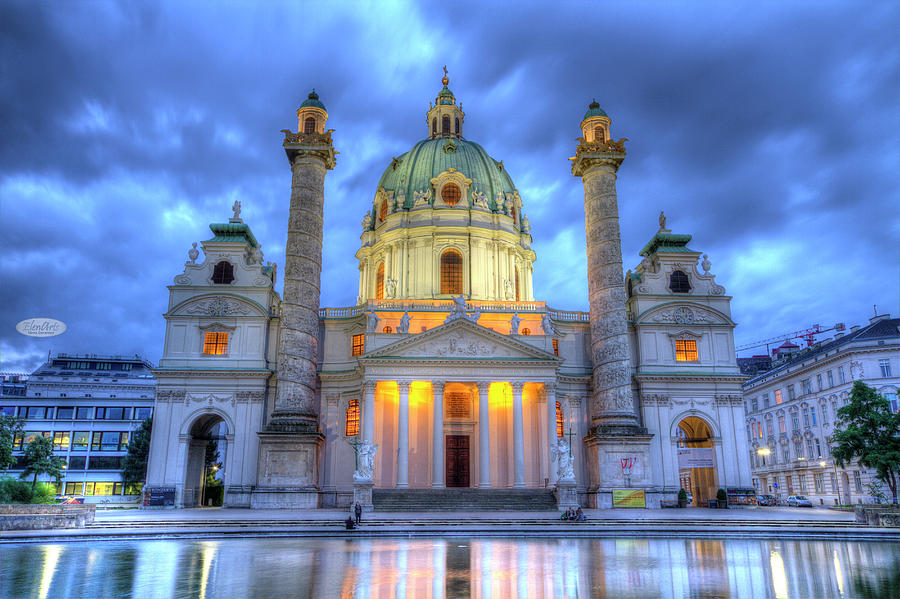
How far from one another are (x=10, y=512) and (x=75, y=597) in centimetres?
1633

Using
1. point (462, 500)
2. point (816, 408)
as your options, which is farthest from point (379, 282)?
point (816, 408)

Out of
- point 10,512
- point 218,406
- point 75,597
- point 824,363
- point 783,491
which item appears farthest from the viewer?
point 783,491

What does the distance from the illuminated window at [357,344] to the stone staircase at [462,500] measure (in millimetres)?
11148

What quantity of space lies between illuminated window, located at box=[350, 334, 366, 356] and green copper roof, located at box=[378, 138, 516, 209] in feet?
40.7

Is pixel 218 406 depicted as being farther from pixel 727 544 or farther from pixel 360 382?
pixel 727 544

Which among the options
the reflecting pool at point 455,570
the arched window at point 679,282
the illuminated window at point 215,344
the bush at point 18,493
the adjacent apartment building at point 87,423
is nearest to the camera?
the reflecting pool at point 455,570

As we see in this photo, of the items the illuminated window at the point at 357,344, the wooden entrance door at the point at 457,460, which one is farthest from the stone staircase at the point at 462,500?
the illuminated window at the point at 357,344

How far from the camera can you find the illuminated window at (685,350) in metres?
45.1

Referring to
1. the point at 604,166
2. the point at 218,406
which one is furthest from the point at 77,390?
the point at 604,166

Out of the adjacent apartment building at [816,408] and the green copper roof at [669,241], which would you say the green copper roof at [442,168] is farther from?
the adjacent apartment building at [816,408]

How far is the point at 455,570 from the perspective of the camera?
44.4 feet

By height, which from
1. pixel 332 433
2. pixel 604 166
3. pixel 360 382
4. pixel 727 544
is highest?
pixel 604 166

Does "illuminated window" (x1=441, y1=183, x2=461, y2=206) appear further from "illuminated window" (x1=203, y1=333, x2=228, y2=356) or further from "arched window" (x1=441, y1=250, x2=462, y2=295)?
"illuminated window" (x1=203, y1=333, x2=228, y2=356)

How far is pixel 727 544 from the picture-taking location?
64.7 feet
